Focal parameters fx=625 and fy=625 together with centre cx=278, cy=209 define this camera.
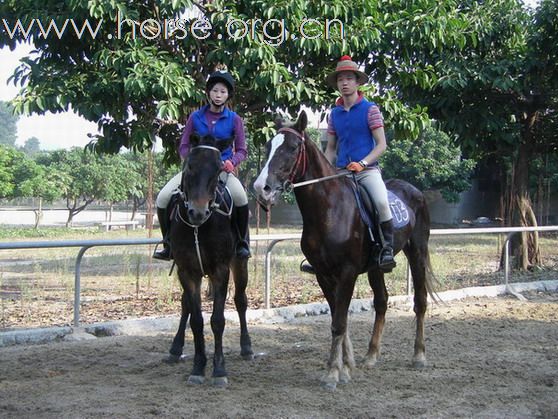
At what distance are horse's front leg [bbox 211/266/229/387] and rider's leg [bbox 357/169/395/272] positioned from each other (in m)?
1.48

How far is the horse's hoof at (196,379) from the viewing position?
5.52 m

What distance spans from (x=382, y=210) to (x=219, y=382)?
7.12ft

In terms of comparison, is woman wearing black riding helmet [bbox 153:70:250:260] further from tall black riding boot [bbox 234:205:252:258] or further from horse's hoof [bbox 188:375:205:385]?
horse's hoof [bbox 188:375:205:385]

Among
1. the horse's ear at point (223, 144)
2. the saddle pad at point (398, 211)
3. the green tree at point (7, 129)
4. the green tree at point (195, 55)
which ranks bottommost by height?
the saddle pad at point (398, 211)

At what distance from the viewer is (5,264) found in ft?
53.1

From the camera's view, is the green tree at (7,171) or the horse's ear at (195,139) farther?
the green tree at (7,171)

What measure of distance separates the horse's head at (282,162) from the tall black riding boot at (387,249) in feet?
3.49

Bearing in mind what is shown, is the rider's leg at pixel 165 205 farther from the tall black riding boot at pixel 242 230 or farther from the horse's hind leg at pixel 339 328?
the horse's hind leg at pixel 339 328

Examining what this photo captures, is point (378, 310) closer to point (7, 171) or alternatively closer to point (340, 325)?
point (340, 325)

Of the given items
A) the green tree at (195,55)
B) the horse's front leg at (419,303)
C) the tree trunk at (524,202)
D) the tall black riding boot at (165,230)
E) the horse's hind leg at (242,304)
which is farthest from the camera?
the tree trunk at (524,202)

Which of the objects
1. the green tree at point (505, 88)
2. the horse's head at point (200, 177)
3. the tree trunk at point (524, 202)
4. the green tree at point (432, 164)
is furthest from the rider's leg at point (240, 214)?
the green tree at point (432, 164)

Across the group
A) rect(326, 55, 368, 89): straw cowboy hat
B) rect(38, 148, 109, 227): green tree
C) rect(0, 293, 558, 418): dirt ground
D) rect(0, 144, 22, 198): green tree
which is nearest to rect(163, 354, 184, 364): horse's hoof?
rect(0, 293, 558, 418): dirt ground

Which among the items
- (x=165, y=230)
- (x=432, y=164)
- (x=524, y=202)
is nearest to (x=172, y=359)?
(x=165, y=230)

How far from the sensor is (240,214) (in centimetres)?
596
